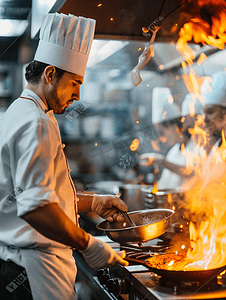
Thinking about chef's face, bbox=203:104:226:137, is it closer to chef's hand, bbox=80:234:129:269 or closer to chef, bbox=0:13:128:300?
chef, bbox=0:13:128:300

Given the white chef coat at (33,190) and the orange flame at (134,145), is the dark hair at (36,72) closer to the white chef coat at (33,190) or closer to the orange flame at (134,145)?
the white chef coat at (33,190)

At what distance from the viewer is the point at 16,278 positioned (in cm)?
86

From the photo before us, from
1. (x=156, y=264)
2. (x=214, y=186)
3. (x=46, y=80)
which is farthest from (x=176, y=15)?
(x=156, y=264)

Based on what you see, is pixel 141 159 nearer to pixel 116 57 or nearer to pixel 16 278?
pixel 116 57

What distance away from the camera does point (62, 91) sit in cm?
94

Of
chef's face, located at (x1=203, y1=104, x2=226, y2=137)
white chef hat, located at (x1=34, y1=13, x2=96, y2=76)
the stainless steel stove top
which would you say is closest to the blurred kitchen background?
chef's face, located at (x1=203, y1=104, x2=226, y2=137)

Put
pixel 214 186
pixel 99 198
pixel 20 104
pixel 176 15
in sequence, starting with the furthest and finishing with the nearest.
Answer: pixel 214 186 → pixel 176 15 → pixel 99 198 → pixel 20 104

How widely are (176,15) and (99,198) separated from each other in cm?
97

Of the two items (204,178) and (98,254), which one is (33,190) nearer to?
(98,254)

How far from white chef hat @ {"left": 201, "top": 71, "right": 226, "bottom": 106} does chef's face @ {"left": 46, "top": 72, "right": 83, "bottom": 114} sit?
135 centimetres

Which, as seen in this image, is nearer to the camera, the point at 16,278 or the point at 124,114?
the point at 16,278

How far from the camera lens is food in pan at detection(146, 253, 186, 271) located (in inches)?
36.6

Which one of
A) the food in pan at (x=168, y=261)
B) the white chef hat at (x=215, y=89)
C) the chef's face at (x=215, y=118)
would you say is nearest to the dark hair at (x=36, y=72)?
the food in pan at (x=168, y=261)

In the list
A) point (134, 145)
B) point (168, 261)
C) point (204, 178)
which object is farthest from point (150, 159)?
point (168, 261)
